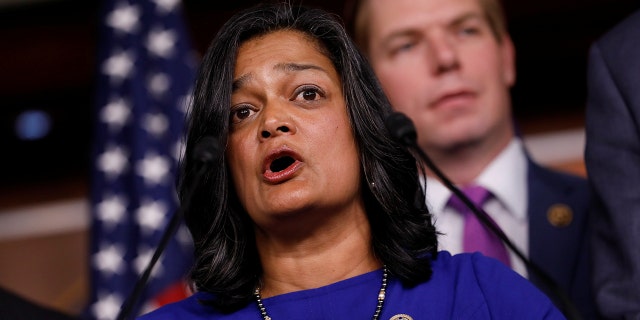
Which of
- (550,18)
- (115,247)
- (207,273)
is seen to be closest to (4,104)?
(115,247)

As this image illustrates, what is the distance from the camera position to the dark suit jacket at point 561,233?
2.06m

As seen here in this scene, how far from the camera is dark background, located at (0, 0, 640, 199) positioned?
3.04 metres

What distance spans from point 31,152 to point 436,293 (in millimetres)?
2083

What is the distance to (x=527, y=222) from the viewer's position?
2.19m

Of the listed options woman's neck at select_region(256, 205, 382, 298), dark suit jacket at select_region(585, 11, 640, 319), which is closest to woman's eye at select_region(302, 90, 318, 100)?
woman's neck at select_region(256, 205, 382, 298)

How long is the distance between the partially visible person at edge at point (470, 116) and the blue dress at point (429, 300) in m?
0.57

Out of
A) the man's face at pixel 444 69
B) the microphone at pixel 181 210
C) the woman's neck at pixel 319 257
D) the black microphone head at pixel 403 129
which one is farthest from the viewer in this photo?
the man's face at pixel 444 69

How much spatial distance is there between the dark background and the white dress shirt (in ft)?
2.79

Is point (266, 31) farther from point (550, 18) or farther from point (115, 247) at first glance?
point (550, 18)

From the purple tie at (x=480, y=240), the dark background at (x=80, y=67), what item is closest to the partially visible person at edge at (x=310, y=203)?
the purple tie at (x=480, y=240)

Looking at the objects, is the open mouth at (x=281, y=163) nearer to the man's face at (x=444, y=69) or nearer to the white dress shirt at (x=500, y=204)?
the white dress shirt at (x=500, y=204)

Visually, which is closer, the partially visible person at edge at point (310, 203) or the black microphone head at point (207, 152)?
the black microphone head at point (207, 152)

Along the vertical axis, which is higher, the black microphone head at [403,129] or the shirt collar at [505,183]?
the black microphone head at [403,129]

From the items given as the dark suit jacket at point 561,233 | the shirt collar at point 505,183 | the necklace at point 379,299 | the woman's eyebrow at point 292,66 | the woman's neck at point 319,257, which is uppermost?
the woman's eyebrow at point 292,66
